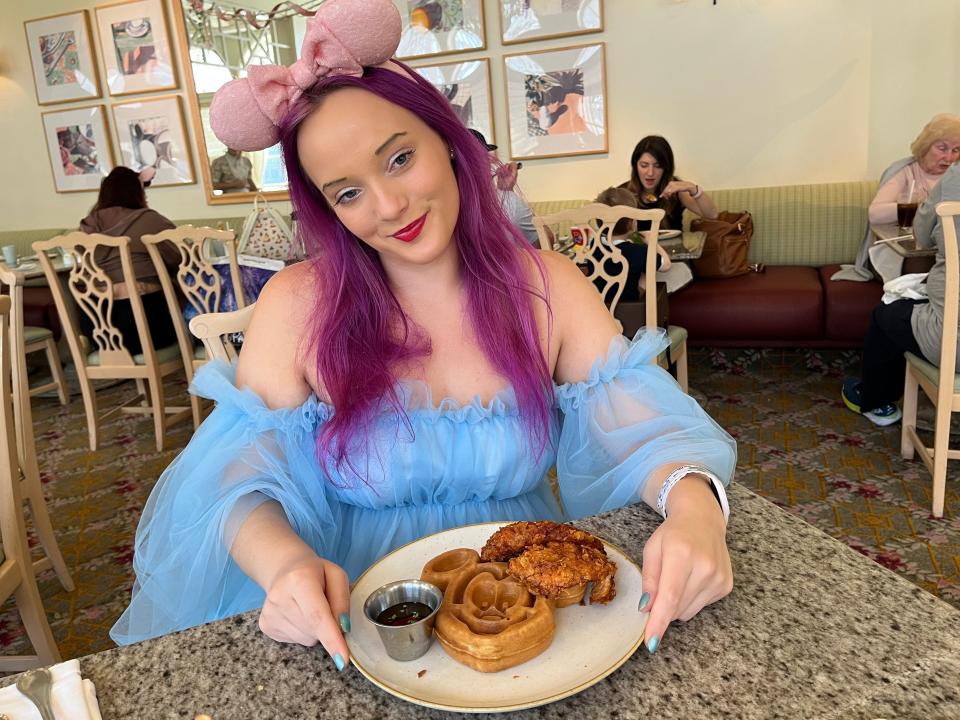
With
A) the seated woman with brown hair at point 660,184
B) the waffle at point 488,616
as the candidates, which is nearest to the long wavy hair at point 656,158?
the seated woman with brown hair at point 660,184

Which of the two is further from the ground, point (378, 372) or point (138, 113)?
point (138, 113)

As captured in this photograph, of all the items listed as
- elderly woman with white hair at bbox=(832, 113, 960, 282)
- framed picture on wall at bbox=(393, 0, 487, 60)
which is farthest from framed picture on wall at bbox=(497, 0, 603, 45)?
elderly woman with white hair at bbox=(832, 113, 960, 282)

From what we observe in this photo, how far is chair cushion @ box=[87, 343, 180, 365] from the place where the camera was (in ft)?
12.5

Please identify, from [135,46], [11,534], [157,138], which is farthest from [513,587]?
[135,46]

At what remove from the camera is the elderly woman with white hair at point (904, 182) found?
12.2ft

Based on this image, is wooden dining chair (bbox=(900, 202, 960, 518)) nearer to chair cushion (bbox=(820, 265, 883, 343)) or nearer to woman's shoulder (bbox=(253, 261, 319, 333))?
chair cushion (bbox=(820, 265, 883, 343))

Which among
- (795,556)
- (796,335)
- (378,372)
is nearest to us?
(795,556)

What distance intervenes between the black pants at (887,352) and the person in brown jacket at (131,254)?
3512 mm

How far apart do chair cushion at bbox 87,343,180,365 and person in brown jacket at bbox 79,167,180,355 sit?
0.12ft

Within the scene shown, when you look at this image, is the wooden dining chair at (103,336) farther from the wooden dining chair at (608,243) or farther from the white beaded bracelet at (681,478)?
the white beaded bracelet at (681,478)

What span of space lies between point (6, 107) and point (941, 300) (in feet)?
23.4

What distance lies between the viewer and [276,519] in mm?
965

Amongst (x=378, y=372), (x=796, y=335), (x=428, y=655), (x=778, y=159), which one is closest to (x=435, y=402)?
(x=378, y=372)

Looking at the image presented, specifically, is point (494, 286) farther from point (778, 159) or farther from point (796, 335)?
point (778, 159)
